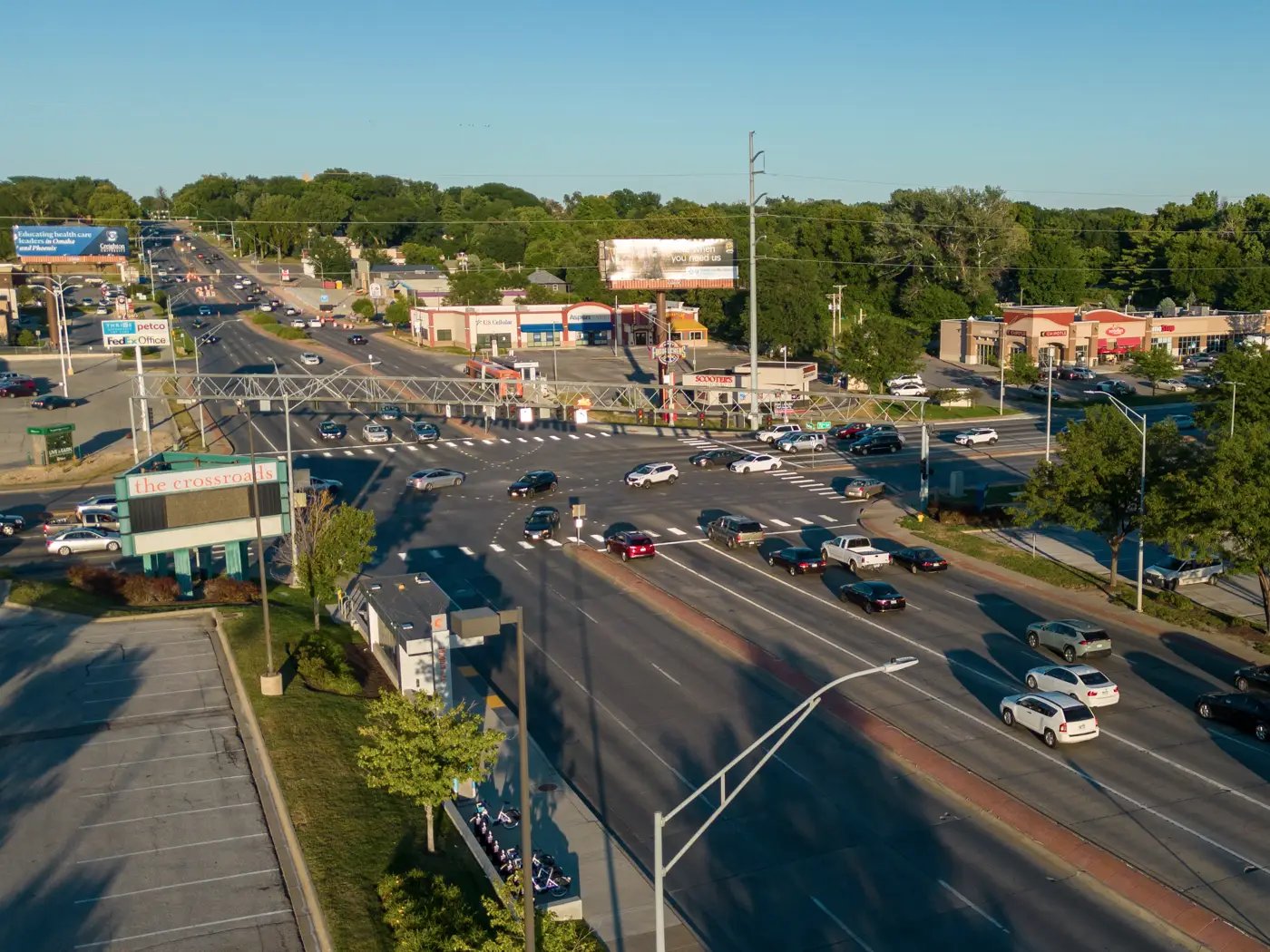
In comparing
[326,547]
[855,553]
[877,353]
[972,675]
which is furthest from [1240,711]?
[877,353]

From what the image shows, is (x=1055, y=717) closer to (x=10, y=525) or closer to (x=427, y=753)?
(x=427, y=753)

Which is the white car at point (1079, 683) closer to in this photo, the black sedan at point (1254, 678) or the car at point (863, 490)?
the black sedan at point (1254, 678)

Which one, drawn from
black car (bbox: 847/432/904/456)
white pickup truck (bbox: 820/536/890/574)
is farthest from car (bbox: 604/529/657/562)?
black car (bbox: 847/432/904/456)

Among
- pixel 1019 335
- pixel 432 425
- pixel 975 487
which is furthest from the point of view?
pixel 1019 335

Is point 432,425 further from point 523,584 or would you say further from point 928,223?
point 928,223

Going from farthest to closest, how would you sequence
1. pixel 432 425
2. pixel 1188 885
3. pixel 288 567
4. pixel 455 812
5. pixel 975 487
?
pixel 432 425 < pixel 975 487 < pixel 288 567 < pixel 455 812 < pixel 1188 885

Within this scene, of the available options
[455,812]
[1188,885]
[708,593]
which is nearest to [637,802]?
[455,812]
